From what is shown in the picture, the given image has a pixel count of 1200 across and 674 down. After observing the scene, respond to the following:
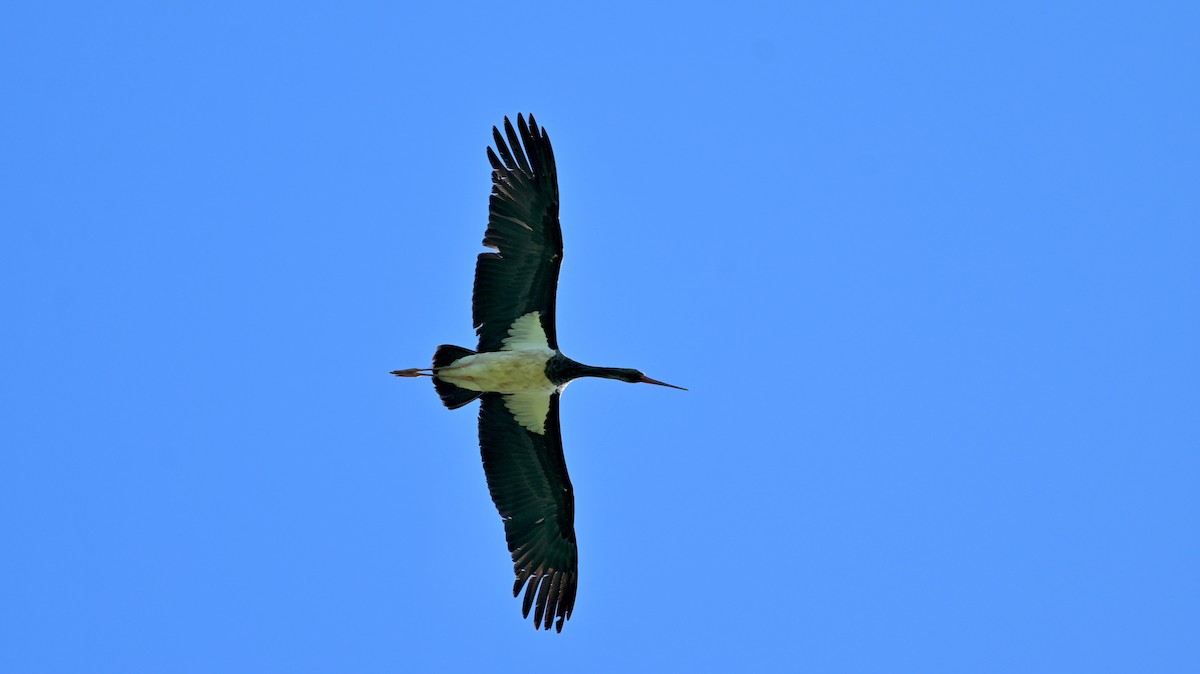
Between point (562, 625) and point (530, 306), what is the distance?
4101 mm

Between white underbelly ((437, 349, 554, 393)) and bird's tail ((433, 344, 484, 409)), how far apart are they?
53 millimetres

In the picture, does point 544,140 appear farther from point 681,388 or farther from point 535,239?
point 681,388

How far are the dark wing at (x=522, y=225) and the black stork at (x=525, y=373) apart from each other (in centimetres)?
1

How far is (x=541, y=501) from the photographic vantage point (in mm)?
21109

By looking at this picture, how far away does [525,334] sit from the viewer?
2053 cm

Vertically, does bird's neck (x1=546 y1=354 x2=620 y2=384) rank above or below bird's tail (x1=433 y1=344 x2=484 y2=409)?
above

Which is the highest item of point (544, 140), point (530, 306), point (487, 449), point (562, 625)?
point (544, 140)

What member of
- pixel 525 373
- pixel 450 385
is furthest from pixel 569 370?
pixel 450 385

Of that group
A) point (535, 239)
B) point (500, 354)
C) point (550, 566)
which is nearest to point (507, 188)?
point (535, 239)

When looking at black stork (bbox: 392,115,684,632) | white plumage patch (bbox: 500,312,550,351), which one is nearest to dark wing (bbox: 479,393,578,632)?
black stork (bbox: 392,115,684,632)

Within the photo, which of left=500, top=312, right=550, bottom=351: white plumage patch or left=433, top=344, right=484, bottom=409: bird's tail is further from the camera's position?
left=500, top=312, right=550, bottom=351: white plumage patch

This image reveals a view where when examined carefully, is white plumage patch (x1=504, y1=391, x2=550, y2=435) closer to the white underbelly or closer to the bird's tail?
the white underbelly

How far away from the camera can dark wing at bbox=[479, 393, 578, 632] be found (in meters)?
20.9

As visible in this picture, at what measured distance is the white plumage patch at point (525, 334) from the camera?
67.2 ft
